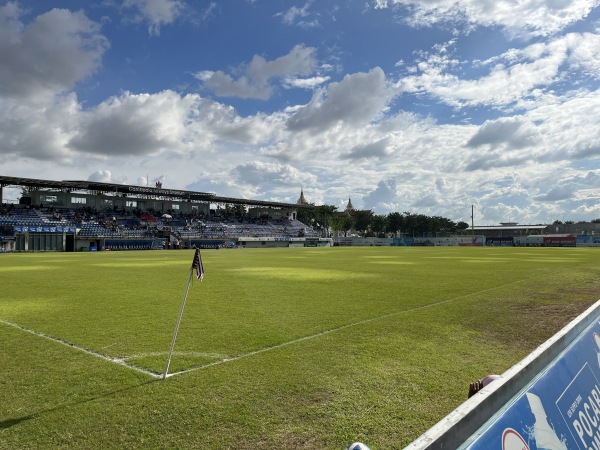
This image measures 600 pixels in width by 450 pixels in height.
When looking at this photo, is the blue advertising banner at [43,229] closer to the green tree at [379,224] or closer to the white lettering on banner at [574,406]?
the white lettering on banner at [574,406]

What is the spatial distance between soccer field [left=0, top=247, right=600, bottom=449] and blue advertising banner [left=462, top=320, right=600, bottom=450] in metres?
1.66

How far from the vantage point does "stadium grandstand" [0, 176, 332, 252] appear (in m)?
70.0

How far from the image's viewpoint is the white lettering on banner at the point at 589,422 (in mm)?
3295

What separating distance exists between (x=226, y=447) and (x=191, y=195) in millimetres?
91732

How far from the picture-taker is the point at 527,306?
12.9m

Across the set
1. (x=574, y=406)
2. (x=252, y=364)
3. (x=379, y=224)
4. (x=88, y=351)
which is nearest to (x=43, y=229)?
(x=88, y=351)

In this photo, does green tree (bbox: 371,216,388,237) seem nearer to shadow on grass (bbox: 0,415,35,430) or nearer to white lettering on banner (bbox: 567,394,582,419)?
shadow on grass (bbox: 0,415,35,430)

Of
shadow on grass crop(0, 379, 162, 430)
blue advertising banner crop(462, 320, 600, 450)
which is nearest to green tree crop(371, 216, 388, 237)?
shadow on grass crop(0, 379, 162, 430)

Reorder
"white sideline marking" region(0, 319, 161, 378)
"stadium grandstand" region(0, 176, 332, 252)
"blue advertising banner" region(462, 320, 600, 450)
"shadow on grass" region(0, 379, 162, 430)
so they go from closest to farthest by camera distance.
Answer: "blue advertising banner" region(462, 320, 600, 450) → "shadow on grass" region(0, 379, 162, 430) → "white sideline marking" region(0, 319, 161, 378) → "stadium grandstand" region(0, 176, 332, 252)

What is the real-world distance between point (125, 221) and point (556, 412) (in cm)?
8926

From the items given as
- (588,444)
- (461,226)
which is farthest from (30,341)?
(461,226)

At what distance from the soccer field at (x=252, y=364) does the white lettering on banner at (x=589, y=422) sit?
165cm

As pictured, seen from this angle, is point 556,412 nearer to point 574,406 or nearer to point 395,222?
point 574,406

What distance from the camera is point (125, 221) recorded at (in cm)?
8450
